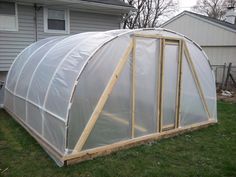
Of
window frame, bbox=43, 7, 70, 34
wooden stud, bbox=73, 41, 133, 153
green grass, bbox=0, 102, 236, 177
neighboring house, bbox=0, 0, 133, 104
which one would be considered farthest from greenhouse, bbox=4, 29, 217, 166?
window frame, bbox=43, 7, 70, 34

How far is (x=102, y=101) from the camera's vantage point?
4.13m

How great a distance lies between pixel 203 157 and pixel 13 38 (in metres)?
6.69

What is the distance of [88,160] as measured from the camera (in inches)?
158

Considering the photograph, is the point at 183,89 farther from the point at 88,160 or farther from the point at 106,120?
the point at 88,160

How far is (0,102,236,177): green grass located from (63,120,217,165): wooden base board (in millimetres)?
95

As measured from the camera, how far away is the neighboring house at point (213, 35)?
522 inches

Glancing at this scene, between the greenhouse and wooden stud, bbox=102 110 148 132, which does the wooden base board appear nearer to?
the greenhouse

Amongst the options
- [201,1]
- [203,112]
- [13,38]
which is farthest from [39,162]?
[201,1]

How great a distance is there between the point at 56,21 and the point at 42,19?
0.51 meters

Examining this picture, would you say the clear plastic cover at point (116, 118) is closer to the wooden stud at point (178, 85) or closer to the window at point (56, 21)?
the wooden stud at point (178, 85)

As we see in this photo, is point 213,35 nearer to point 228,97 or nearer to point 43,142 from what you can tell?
point 228,97

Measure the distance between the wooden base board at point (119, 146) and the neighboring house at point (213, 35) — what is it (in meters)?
8.99

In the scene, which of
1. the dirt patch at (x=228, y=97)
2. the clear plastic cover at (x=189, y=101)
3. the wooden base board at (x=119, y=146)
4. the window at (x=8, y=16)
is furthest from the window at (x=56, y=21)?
the dirt patch at (x=228, y=97)

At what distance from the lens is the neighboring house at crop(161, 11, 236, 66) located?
43.5 ft
